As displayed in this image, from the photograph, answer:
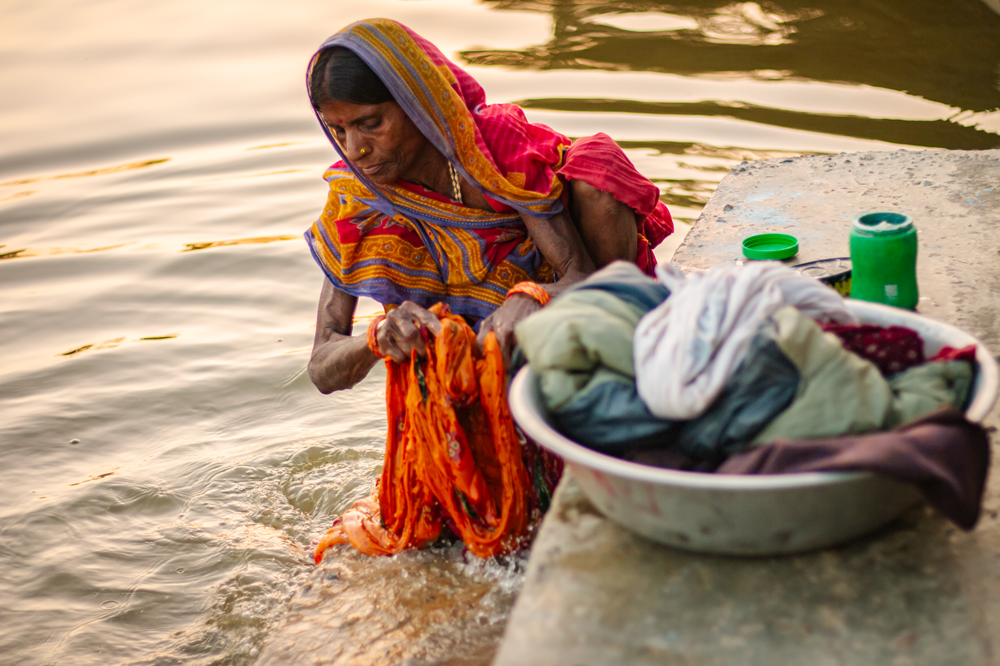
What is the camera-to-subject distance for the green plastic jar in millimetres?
1749

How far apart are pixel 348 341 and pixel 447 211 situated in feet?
1.34

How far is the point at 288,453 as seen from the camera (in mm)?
3256

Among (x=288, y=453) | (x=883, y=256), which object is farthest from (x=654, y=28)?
(x=883, y=256)

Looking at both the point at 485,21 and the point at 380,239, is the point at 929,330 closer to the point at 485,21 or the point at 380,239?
the point at 380,239

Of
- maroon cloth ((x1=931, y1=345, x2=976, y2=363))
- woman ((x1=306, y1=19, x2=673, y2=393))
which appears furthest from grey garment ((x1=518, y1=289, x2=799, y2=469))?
woman ((x1=306, y1=19, x2=673, y2=393))

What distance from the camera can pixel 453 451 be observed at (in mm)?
1914

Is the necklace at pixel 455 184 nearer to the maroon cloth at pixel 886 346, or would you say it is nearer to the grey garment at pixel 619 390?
the grey garment at pixel 619 390

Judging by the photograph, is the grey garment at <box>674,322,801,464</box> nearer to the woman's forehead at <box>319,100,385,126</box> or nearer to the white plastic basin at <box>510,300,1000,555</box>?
the white plastic basin at <box>510,300,1000,555</box>

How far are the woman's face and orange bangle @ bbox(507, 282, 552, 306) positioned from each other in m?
0.46

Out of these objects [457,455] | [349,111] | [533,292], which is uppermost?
[349,111]

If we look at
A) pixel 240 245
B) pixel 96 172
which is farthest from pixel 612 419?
pixel 96 172

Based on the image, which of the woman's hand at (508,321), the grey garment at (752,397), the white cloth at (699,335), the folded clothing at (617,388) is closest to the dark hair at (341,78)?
the woman's hand at (508,321)

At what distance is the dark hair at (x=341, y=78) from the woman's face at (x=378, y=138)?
0.08 feet

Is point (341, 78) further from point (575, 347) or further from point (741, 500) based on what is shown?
point (741, 500)
